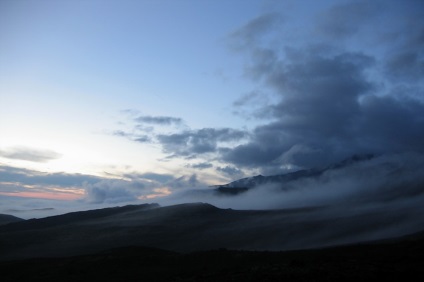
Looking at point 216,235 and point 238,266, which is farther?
point 216,235

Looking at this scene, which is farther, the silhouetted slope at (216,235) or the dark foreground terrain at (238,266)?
the silhouetted slope at (216,235)

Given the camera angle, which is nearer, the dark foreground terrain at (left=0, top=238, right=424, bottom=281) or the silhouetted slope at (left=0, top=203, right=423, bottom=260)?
the dark foreground terrain at (left=0, top=238, right=424, bottom=281)

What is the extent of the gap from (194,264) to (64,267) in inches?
659

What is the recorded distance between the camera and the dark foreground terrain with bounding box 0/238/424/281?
30709 millimetres

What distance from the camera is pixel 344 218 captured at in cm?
11238

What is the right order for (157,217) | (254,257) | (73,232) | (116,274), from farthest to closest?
(157,217)
(73,232)
(254,257)
(116,274)

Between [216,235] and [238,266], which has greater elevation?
[216,235]

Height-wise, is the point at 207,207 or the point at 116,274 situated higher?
the point at 207,207

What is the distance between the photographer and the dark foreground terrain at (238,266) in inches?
1209

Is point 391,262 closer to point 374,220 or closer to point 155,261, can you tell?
point 155,261

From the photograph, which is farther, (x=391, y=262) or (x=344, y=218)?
(x=344, y=218)

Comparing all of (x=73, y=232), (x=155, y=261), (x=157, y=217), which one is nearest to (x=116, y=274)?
(x=155, y=261)

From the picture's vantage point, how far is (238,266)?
129 ft

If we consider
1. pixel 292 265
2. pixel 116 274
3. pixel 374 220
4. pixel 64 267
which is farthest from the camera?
pixel 374 220
